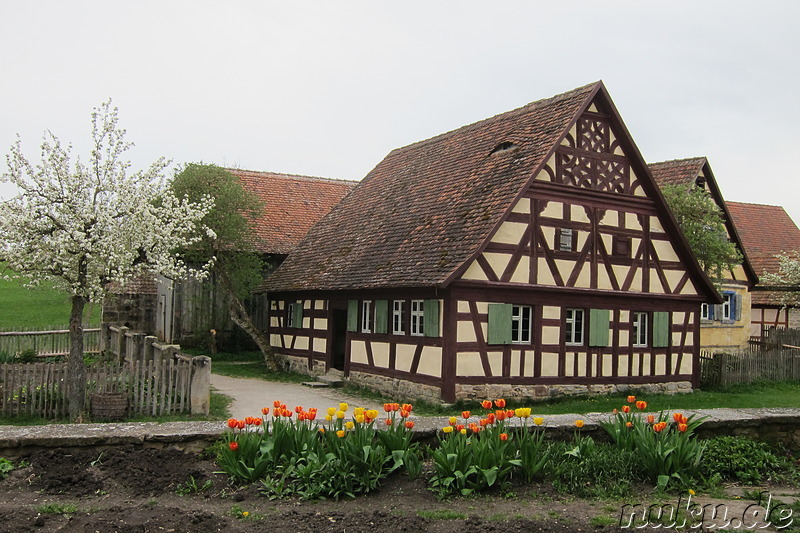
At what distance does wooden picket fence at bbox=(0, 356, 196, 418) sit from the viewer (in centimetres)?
1318

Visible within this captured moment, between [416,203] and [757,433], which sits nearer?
[757,433]

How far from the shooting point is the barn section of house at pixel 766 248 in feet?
106

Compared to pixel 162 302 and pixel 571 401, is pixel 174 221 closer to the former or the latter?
pixel 571 401

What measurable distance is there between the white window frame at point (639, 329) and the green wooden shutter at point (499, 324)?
3.99m

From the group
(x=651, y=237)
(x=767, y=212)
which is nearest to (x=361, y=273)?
(x=651, y=237)

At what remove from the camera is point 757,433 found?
8.30 meters

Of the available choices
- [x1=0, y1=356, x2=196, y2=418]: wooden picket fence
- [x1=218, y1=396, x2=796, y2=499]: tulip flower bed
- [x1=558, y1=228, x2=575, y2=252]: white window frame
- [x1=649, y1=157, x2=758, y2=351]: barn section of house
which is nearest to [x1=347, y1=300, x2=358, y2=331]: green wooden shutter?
[x1=558, y1=228, x2=575, y2=252]: white window frame

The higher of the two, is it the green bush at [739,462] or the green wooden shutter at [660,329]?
the green wooden shutter at [660,329]

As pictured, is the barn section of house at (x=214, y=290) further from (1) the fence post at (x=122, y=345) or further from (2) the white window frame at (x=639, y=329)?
(2) the white window frame at (x=639, y=329)

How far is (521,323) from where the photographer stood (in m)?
16.6

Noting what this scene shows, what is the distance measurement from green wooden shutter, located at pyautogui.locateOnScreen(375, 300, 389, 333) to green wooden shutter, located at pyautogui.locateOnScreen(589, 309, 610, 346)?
4.77m

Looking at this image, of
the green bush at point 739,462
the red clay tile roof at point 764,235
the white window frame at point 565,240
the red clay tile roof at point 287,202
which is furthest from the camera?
the red clay tile roof at point 764,235

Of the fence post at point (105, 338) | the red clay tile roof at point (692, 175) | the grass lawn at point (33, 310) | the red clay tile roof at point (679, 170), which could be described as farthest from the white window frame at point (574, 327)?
the grass lawn at point (33, 310)

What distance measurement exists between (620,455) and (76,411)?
9507mm
